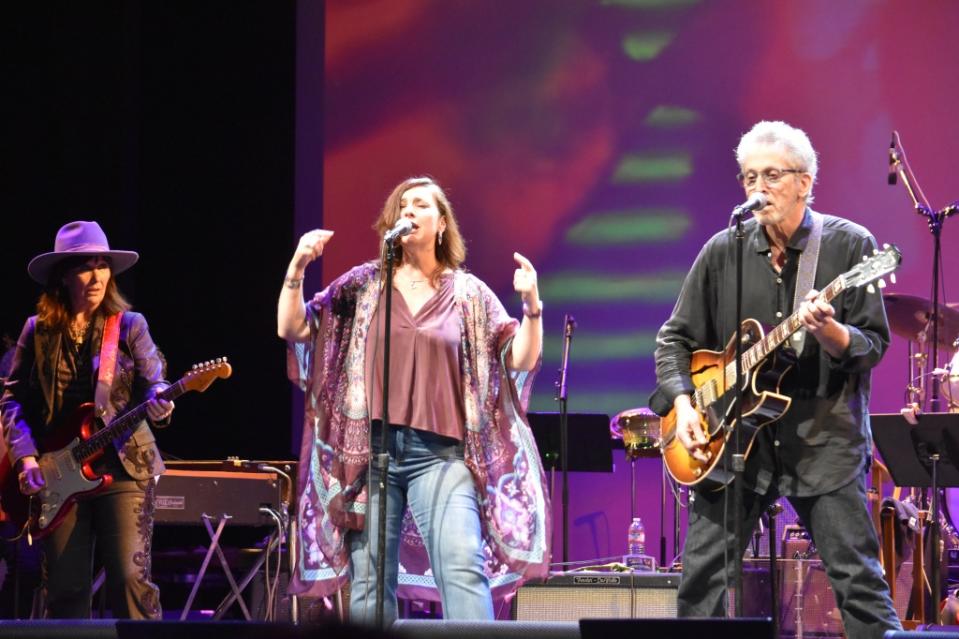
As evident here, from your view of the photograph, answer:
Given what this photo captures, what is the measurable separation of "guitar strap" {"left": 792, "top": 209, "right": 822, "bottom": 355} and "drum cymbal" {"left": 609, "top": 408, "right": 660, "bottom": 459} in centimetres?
389

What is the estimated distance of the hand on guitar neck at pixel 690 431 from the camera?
4262 mm

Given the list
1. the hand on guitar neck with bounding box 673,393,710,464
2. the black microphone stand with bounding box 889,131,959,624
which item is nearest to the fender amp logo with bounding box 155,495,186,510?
the hand on guitar neck with bounding box 673,393,710,464

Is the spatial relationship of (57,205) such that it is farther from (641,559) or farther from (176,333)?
(641,559)

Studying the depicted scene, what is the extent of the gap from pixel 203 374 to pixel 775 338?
9.31ft

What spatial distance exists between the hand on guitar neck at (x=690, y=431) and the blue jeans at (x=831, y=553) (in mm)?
140

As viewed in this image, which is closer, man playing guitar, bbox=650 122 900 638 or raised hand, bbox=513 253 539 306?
man playing guitar, bbox=650 122 900 638

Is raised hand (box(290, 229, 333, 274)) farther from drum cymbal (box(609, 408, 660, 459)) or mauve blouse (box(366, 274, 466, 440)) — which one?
drum cymbal (box(609, 408, 660, 459))

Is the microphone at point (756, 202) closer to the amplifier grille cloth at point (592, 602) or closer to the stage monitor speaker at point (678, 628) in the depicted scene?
the stage monitor speaker at point (678, 628)

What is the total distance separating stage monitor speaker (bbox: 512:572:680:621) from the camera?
6387 mm

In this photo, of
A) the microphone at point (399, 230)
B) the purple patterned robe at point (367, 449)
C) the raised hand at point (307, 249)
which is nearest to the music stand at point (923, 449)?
the purple patterned robe at point (367, 449)

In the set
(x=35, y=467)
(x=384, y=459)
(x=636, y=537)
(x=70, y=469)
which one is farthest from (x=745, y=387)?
(x=636, y=537)

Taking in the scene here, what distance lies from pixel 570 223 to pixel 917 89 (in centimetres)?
268

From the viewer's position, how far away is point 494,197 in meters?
9.32

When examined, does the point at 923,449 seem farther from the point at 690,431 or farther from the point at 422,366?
the point at 422,366
